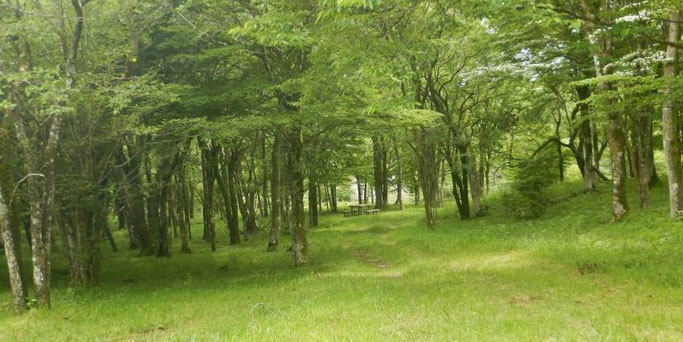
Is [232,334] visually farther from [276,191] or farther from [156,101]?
[276,191]

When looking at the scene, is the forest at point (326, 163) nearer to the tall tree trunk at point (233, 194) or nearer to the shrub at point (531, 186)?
the shrub at point (531, 186)

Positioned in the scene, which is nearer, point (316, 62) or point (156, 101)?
point (316, 62)

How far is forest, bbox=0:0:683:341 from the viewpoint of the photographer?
26.7 ft

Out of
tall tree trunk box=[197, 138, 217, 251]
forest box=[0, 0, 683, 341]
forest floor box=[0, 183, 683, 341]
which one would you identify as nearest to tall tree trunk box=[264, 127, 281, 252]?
forest box=[0, 0, 683, 341]

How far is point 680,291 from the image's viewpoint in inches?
313

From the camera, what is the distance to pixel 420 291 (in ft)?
34.5

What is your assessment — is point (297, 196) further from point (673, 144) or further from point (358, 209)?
point (358, 209)

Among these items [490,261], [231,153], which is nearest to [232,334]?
[490,261]

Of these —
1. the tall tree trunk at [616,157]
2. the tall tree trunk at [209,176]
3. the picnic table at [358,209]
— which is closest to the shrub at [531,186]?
the tall tree trunk at [616,157]

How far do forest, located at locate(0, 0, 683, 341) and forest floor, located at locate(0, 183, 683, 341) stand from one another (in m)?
0.09

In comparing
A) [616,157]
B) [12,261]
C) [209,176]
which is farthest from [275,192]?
[616,157]

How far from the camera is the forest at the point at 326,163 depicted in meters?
8.15

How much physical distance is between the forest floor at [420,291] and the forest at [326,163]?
9cm

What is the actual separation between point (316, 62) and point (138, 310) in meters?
8.41
